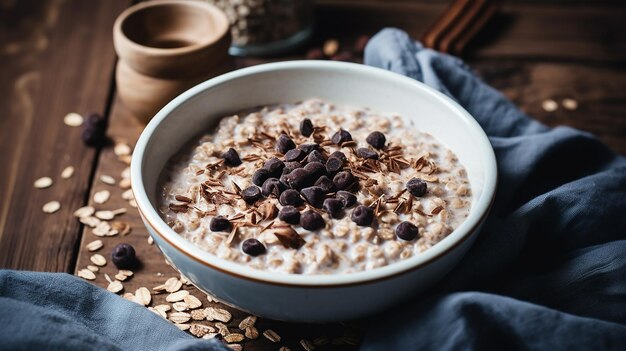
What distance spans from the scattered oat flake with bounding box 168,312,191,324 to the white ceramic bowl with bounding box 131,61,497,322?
13 cm

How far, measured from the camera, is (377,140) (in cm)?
133

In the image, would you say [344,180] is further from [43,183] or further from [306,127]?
[43,183]

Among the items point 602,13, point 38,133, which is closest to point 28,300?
point 38,133

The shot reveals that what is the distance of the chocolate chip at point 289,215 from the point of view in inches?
45.3

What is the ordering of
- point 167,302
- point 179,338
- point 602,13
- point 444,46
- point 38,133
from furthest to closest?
point 602,13
point 444,46
point 38,133
point 167,302
point 179,338

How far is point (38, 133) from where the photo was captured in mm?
1695

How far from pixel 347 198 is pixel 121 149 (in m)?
0.63

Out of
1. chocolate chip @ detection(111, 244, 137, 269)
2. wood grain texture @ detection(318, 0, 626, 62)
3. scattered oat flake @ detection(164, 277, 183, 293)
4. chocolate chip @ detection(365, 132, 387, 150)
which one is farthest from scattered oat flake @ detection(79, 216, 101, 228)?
wood grain texture @ detection(318, 0, 626, 62)

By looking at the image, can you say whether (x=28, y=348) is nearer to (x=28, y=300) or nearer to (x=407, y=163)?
(x=28, y=300)

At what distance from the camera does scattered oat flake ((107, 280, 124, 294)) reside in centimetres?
129

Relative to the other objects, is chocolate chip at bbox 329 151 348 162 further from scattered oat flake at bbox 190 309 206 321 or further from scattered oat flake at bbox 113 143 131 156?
scattered oat flake at bbox 113 143 131 156

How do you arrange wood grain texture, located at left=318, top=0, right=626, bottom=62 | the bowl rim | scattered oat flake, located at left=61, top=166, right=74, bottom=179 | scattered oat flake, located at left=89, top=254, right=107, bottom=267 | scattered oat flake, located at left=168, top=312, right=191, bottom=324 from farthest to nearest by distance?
wood grain texture, located at left=318, top=0, right=626, bottom=62 → scattered oat flake, located at left=61, top=166, right=74, bottom=179 → scattered oat flake, located at left=89, top=254, right=107, bottom=267 → scattered oat flake, located at left=168, top=312, right=191, bottom=324 → the bowl rim

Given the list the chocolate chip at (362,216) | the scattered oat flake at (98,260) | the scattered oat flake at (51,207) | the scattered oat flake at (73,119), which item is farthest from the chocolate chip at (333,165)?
the scattered oat flake at (73,119)

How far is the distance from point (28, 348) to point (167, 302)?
27 centimetres
